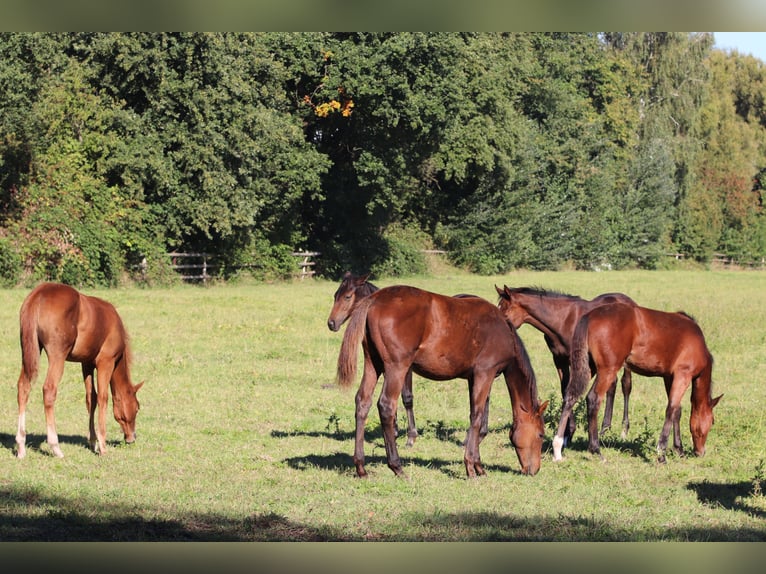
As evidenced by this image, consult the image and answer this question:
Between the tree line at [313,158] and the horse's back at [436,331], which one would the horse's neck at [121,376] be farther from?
the tree line at [313,158]

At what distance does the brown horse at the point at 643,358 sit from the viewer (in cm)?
986

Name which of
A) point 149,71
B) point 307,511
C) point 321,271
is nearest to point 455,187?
point 321,271

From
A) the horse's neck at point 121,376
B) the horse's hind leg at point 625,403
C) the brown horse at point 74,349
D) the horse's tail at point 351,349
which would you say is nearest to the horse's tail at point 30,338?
the brown horse at point 74,349

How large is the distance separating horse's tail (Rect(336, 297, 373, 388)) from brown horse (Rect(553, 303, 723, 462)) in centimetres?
259

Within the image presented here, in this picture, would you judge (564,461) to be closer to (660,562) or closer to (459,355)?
(459,355)

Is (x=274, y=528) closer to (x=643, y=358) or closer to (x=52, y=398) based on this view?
(x=52, y=398)

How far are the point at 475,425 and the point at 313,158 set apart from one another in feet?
105

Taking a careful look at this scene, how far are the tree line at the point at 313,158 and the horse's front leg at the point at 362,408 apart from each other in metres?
20.3

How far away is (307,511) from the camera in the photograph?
283 inches

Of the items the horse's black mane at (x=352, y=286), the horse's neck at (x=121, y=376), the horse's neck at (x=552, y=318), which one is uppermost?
the horse's black mane at (x=352, y=286)

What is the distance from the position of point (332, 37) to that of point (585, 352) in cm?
3112

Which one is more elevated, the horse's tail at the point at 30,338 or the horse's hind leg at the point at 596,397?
the horse's tail at the point at 30,338

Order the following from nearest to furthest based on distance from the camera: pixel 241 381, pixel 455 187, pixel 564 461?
pixel 564 461 < pixel 241 381 < pixel 455 187

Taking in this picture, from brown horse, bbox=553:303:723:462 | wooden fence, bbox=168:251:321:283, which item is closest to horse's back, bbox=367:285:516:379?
brown horse, bbox=553:303:723:462
